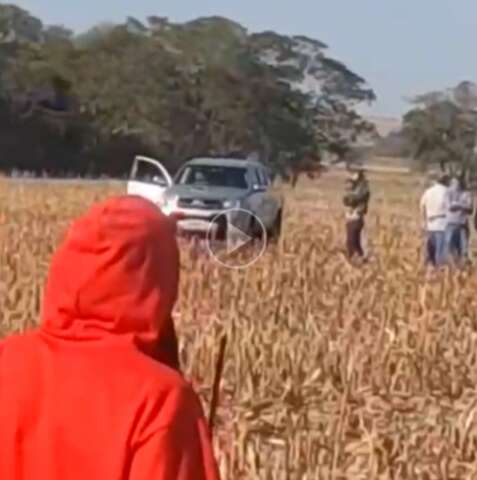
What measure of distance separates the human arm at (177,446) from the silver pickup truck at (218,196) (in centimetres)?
2249

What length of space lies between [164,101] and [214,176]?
46956mm

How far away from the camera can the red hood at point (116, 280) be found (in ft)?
11.9

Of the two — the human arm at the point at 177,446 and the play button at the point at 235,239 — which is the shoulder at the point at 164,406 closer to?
the human arm at the point at 177,446

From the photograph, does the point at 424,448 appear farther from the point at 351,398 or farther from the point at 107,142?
the point at 107,142

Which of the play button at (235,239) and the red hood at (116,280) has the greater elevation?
the red hood at (116,280)

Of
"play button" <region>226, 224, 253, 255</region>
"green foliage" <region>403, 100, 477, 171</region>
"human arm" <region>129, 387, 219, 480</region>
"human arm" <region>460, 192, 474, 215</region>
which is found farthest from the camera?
"green foliage" <region>403, 100, 477, 171</region>

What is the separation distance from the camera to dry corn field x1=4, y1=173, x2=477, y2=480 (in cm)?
982

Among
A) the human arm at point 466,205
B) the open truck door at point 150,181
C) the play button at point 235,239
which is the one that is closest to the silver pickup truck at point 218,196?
the open truck door at point 150,181

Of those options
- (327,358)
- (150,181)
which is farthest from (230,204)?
(327,358)

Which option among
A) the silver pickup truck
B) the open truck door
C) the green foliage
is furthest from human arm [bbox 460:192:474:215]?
the green foliage

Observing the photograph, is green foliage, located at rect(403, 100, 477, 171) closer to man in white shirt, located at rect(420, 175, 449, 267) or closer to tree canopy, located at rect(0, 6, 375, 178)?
tree canopy, located at rect(0, 6, 375, 178)

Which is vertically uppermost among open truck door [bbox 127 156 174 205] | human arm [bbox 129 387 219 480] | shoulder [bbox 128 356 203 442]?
shoulder [bbox 128 356 203 442]

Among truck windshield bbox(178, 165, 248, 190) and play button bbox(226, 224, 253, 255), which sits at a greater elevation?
truck windshield bbox(178, 165, 248, 190)

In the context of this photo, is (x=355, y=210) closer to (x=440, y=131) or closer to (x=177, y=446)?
(x=177, y=446)
